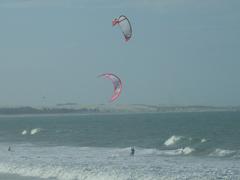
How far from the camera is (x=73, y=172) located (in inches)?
1038

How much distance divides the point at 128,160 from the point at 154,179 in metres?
7.95

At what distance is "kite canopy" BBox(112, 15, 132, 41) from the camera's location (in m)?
22.6

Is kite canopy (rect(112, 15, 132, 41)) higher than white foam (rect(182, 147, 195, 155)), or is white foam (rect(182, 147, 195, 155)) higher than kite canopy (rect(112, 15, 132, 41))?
white foam (rect(182, 147, 195, 155))

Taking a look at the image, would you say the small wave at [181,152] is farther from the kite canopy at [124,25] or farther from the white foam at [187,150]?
the kite canopy at [124,25]

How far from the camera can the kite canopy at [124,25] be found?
2260 centimetres

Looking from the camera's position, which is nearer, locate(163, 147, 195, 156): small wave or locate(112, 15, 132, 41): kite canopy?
locate(112, 15, 132, 41): kite canopy

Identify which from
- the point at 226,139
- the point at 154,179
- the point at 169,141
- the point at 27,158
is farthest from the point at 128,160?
the point at 226,139

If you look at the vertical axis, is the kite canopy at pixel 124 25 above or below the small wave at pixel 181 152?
below

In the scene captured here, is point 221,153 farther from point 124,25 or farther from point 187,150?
point 124,25

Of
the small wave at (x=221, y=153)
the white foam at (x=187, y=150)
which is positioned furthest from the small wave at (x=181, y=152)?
the small wave at (x=221, y=153)

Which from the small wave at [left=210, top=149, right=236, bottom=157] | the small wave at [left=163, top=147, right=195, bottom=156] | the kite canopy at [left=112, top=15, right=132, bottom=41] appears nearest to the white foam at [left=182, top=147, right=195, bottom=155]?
the small wave at [left=163, top=147, right=195, bottom=156]

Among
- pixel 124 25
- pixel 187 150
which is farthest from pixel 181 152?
pixel 124 25

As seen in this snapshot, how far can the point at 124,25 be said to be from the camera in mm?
23484

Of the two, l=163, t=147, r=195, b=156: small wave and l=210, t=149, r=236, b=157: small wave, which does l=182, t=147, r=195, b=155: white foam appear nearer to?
l=163, t=147, r=195, b=156: small wave
